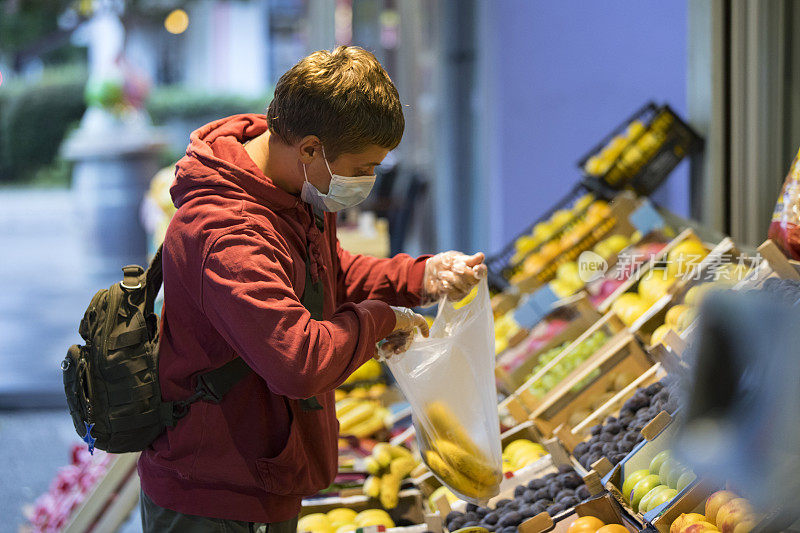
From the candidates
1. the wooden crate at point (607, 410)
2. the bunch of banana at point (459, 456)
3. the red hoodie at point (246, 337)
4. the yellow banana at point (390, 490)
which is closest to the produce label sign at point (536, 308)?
the wooden crate at point (607, 410)

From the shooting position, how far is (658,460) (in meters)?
1.74

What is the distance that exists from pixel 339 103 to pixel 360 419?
1869 millimetres

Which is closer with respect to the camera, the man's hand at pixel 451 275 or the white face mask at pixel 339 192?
the white face mask at pixel 339 192

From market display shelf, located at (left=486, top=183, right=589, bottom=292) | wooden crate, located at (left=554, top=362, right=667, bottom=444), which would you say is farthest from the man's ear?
market display shelf, located at (left=486, top=183, right=589, bottom=292)

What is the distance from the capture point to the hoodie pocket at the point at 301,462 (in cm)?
150

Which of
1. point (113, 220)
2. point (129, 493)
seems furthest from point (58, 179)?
point (129, 493)

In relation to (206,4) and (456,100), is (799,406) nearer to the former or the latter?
(206,4)

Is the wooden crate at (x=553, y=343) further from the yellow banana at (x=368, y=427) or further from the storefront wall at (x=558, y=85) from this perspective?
the storefront wall at (x=558, y=85)

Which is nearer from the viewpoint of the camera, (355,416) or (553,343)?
(553,343)

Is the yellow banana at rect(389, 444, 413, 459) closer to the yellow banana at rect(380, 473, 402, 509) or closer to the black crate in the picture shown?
the yellow banana at rect(380, 473, 402, 509)

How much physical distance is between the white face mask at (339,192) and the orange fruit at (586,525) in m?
0.82

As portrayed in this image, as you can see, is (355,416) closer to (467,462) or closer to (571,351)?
(571,351)

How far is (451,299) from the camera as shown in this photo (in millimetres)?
1802

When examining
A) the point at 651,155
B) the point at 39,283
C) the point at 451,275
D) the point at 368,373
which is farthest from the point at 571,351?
the point at 39,283
